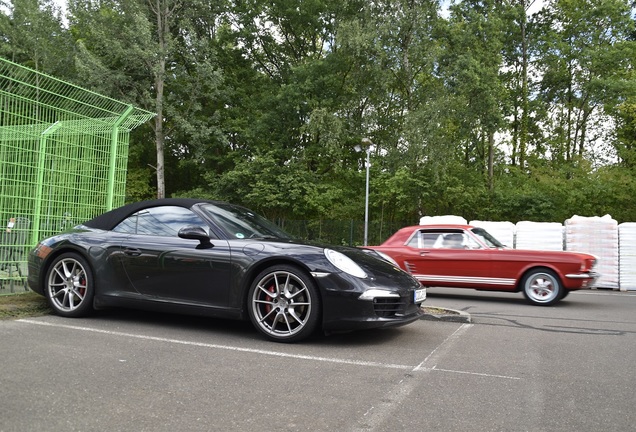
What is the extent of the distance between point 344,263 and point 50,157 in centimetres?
519

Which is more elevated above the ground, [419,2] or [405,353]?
[419,2]

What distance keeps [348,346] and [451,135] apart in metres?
26.0

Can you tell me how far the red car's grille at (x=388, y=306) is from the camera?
16.0 ft

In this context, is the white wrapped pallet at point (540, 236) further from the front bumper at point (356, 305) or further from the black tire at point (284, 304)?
the black tire at point (284, 304)

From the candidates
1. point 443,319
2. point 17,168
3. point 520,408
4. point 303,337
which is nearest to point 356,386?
point 520,408

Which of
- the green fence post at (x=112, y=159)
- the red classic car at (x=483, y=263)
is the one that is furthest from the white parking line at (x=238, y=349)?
the red classic car at (x=483, y=263)

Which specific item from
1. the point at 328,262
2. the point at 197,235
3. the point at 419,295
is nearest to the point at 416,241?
the point at 419,295

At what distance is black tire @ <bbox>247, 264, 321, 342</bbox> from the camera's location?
16.1ft

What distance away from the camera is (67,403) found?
10.3 ft

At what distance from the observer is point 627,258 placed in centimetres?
1324

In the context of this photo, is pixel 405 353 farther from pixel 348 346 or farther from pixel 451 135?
pixel 451 135

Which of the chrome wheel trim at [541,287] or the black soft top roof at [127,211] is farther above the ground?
the black soft top roof at [127,211]

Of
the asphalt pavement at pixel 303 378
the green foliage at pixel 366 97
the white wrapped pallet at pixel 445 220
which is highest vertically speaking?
the green foliage at pixel 366 97

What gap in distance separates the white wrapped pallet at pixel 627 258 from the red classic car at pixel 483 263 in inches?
173
